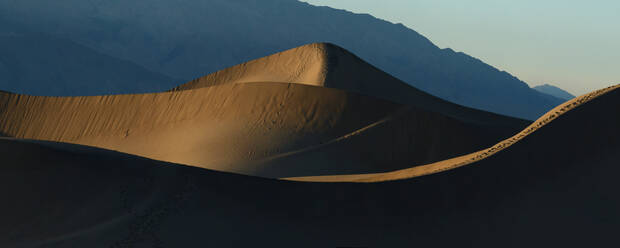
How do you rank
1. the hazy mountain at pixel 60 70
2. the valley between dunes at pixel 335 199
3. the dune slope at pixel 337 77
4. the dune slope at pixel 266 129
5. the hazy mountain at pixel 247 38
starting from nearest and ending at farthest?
1. the valley between dunes at pixel 335 199
2. the dune slope at pixel 266 129
3. the dune slope at pixel 337 77
4. the hazy mountain at pixel 60 70
5. the hazy mountain at pixel 247 38

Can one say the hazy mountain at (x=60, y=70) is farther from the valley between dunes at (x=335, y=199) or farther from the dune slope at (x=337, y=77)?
the valley between dunes at (x=335, y=199)

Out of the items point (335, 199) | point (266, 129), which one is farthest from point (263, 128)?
point (335, 199)

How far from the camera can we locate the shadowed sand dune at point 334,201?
9.57 meters

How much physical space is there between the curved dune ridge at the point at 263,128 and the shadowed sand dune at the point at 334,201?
30.8 feet

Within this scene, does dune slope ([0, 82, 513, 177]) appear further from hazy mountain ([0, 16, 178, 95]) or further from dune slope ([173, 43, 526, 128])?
hazy mountain ([0, 16, 178, 95])

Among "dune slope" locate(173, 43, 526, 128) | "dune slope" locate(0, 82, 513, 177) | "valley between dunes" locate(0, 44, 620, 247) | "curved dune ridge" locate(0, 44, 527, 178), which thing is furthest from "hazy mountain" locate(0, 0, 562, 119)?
"valley between dunes" locate(0, 44, 620, 247)

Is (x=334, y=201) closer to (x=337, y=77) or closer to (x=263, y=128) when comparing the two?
(x=263, y=128)

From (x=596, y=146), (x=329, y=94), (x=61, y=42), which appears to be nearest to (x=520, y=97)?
(x=61, y=42)

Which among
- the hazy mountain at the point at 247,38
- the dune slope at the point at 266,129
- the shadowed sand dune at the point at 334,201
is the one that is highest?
the hazy mountain at the point at 247,38

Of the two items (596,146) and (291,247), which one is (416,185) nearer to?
(291,247)

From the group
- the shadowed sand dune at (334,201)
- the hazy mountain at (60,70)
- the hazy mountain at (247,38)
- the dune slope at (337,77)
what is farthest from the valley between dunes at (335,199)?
the hazy mountain at (247,38)

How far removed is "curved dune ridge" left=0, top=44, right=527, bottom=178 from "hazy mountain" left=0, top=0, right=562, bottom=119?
10535 cm

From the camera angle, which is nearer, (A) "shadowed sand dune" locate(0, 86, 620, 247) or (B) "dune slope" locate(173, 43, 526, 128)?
(A) "shadowed sand dune" locate(0, 86, 620, 247)

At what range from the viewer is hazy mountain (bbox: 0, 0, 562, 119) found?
13412 cm
